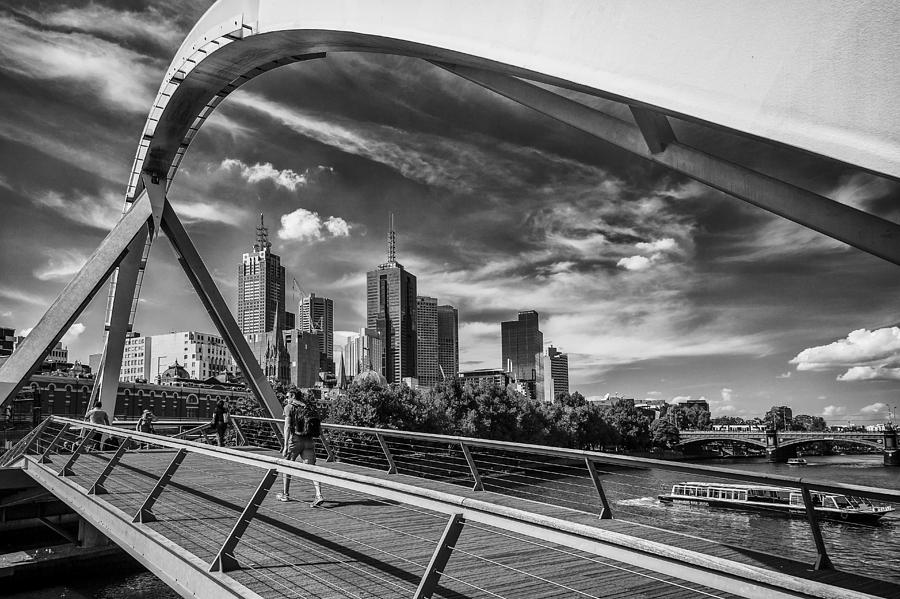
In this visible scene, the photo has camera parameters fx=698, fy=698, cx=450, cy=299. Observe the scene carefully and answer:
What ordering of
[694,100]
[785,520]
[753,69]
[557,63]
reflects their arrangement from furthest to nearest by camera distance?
[785,520]
[557,63]
[694,100]
[753,69]

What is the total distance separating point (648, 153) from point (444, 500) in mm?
2331

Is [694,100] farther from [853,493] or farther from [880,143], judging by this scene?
[853,493]

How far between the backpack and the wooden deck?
88cm

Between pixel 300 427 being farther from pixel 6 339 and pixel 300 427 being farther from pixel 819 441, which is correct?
pixel 6 339

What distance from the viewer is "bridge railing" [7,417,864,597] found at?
2479 millimetres

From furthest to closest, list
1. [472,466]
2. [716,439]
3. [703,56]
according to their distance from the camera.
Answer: [716,439], [472,466], [703,56]

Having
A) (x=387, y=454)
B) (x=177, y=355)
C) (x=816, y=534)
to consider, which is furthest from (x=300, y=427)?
(x=177, y=355)

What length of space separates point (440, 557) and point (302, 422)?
588 cm

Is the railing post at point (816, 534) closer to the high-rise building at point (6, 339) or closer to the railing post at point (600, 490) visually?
the railing post at point (600, 490)

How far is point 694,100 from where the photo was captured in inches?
118

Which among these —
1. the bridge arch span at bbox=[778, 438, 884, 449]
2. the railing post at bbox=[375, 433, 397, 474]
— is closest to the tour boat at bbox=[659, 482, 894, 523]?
the railing post at bbox=[375, 433, 397, 474]

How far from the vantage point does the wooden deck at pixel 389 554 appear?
5031 mm

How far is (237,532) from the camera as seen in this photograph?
530 cm

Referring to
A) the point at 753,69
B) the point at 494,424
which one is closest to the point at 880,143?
the point at 753,69
